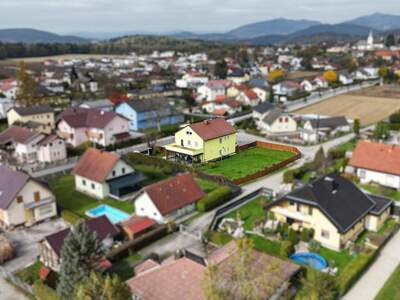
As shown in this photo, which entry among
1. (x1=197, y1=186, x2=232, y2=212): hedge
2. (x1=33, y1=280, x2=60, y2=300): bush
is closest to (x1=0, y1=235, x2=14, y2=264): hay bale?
(x1=33, y1=280, x2=60, y2=300): bush

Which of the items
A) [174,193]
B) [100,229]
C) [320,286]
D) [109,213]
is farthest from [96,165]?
[320,286]

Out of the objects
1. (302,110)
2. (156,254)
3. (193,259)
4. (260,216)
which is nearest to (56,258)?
(156,254)

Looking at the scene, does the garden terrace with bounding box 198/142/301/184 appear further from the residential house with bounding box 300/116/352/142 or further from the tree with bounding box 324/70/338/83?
the tree with bounding box 324/70/338/83

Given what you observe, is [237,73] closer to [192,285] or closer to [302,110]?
[302,110]

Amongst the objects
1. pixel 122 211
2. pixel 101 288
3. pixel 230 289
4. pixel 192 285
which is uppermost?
pixel 230 289

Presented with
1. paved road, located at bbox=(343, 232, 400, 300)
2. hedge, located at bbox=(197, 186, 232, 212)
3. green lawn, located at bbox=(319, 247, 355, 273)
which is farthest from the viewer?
hedge, located at bbox=(197, 186, 232, 212)

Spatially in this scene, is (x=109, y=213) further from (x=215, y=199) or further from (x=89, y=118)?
(x=89, y=118)
